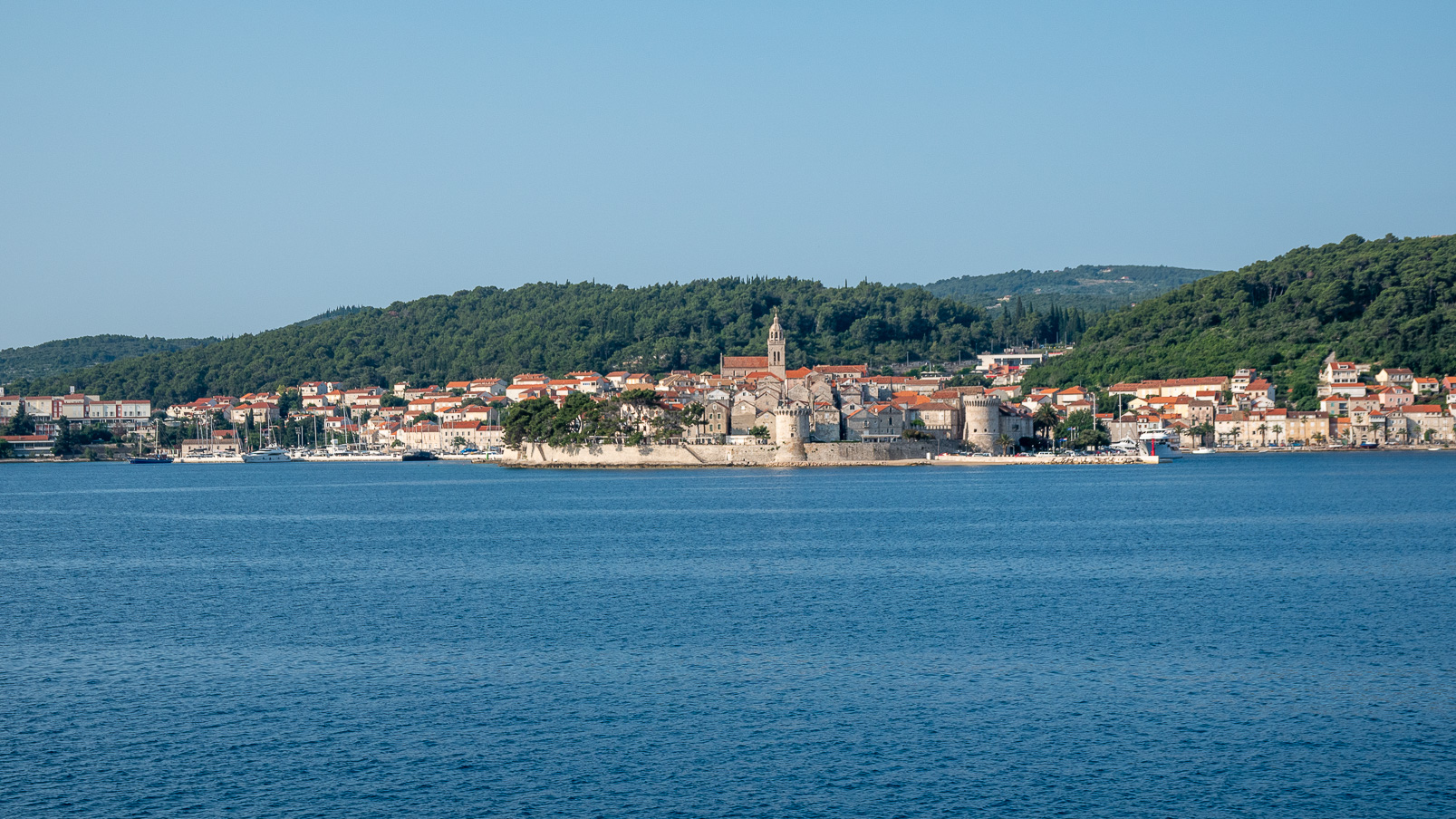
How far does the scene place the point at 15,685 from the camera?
16750mm

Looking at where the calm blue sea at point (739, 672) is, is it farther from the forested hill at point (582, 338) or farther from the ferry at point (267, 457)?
the forested hill at point (582, 338)

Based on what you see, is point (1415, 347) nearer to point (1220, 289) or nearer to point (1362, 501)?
point (1220, 289)

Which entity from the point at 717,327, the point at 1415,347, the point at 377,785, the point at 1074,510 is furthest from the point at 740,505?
the point at 717,327

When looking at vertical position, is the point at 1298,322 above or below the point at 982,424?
above

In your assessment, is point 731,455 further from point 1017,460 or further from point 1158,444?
point 1158,444

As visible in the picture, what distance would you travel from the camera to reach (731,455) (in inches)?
2901

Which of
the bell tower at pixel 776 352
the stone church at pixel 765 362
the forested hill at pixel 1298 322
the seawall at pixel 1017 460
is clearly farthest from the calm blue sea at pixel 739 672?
the forested hill at pixel 1298 322

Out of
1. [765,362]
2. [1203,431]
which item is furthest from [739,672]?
[765,362]

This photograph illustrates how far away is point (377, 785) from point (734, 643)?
23.8ft

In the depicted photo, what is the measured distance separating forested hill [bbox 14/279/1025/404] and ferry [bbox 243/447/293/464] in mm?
31767

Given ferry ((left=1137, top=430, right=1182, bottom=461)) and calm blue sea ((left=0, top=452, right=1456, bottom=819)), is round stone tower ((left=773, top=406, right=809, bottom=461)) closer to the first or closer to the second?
ferry ((left=1137, top=430, right=1182, bottom=461))

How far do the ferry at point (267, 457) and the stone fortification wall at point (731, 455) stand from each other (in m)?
36.9

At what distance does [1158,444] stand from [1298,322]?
59.8 feet

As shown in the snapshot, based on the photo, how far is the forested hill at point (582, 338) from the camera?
5192 inches
